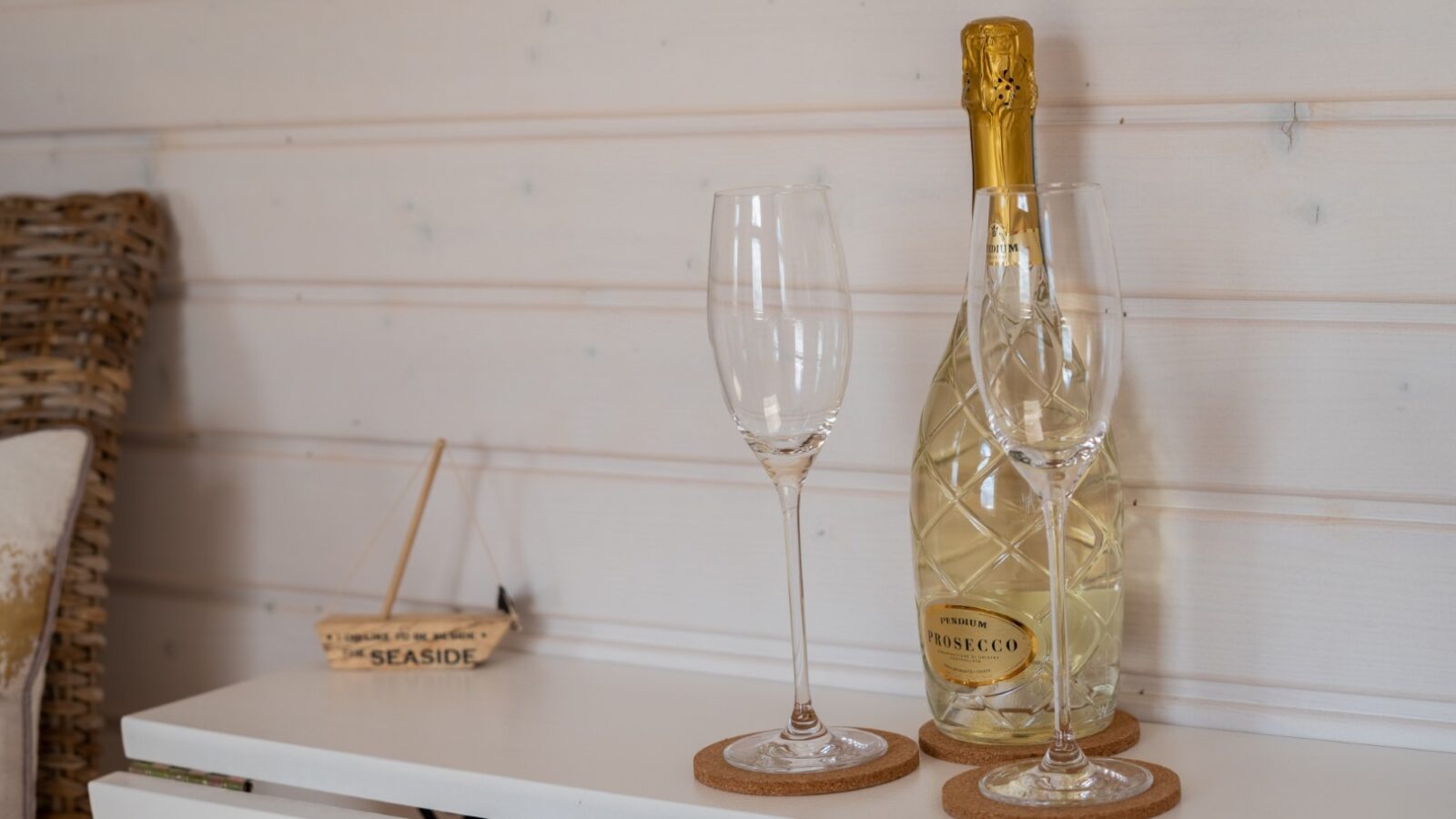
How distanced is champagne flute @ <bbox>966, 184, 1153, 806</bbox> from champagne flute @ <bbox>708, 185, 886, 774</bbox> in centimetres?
10

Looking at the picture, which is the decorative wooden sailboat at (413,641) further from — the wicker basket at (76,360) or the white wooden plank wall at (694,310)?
the wicker basket at (76,360)

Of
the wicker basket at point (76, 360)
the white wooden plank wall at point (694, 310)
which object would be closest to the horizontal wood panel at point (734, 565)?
the white wooden plank wall at point (694, 310)

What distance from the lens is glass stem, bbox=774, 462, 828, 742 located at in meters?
0.91

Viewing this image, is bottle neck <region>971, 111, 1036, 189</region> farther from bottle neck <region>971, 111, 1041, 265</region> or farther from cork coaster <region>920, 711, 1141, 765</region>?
cork coaster <region>920, 711, 1141, 765</region>

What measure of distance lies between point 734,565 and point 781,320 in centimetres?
38

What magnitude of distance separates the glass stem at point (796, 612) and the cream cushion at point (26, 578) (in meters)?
0.69

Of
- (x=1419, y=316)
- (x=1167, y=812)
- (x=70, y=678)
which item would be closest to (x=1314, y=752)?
(x=1167, y=812)

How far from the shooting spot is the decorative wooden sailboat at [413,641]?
123cm

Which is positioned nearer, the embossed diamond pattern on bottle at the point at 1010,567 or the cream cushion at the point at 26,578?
the embossed diamond pattern on bottle at the point at 1010,567

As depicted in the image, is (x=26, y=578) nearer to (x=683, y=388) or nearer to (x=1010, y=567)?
(x=683, y=388)

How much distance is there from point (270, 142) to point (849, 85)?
1.98ft

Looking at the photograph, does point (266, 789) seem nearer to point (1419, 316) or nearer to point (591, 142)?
point (591, 142)

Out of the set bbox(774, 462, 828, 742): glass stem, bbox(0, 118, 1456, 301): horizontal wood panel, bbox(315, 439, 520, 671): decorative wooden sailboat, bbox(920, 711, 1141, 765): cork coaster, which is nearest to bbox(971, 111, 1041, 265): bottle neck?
bbox(0, 118, 1456, 301): horizontal wood panel

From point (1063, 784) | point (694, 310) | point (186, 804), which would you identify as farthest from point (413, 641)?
point (1063, 784)
